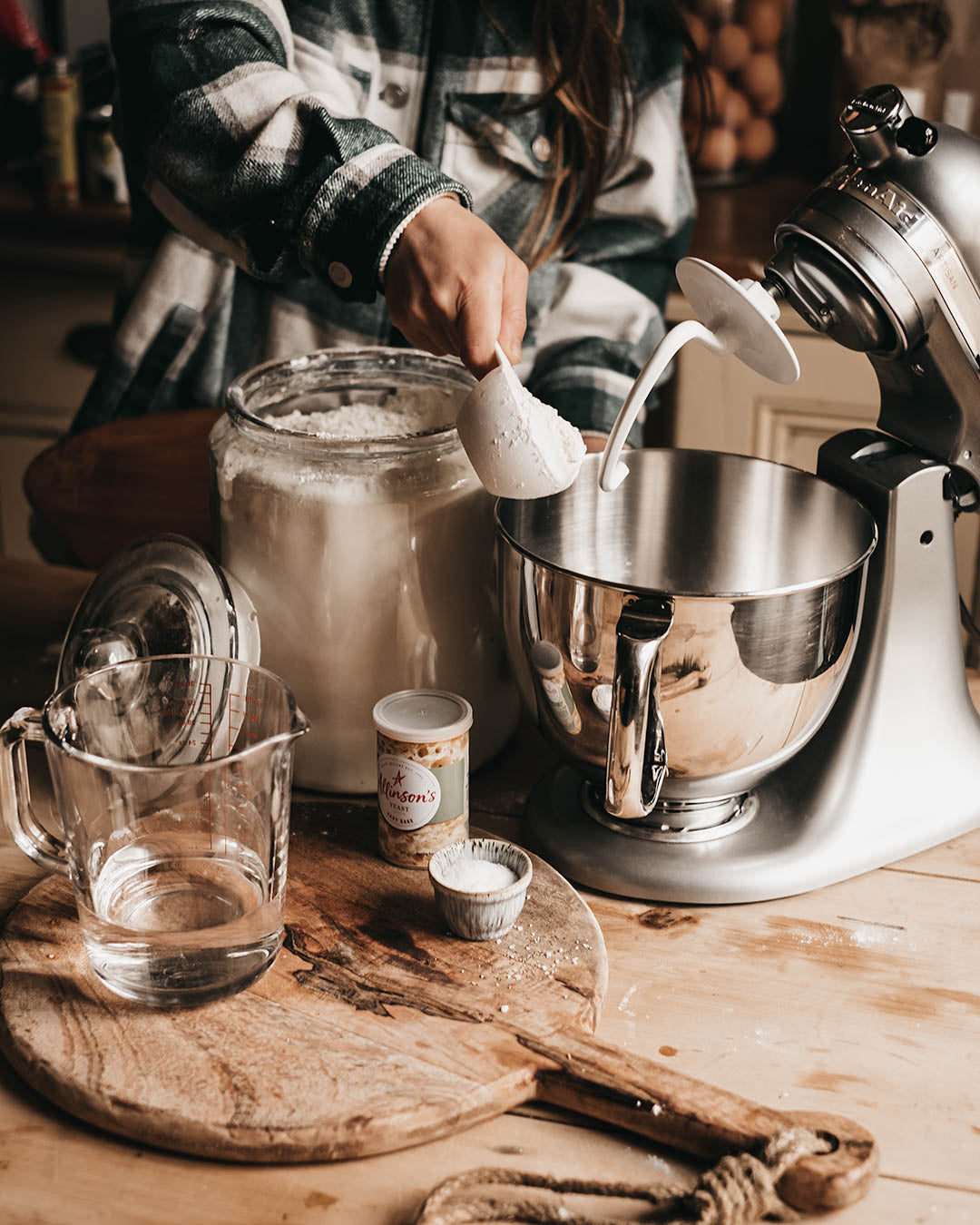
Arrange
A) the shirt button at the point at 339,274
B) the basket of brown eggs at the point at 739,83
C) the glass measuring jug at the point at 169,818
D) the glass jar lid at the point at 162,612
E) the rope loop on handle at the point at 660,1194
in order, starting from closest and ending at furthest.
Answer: the rope loop on handle at the point at 660,1194 → the glass measuring jug at the point at 169,818 → the glass jar lid at the point at 162,612 → the shirt button at the point at 339,274 → the basket of brown eggs at the point at 739,83

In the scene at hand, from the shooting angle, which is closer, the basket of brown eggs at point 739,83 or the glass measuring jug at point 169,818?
the glass measuring jug at point 169,818

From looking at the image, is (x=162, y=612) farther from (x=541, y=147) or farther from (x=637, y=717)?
(x=541, y=147)

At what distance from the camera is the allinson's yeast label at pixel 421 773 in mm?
748

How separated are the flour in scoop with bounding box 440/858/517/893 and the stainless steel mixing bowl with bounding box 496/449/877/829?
0.07 m

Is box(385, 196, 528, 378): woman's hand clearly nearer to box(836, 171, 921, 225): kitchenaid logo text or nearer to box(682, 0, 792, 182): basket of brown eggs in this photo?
box(836, 171, 921, 225): kitchenaid logo text

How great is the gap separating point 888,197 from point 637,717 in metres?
0.31

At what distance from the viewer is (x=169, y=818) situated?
693 mm

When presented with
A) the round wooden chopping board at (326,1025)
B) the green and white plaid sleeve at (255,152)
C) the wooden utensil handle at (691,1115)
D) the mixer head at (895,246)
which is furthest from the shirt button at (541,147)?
the wooden utensil handle at (691,1115)

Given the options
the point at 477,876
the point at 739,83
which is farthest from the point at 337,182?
the point at 739,83

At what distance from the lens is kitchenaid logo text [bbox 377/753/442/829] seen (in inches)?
29.6

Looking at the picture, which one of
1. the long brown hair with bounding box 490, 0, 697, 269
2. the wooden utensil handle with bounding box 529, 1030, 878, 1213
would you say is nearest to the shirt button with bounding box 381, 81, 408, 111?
the long brown hair with bounding box 490, 0, 697, 269

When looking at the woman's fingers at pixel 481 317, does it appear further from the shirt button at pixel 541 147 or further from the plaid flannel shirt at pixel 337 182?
the shirt button at pixel 541 147

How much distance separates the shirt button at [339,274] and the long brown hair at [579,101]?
334 mm

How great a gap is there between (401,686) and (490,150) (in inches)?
25.8
